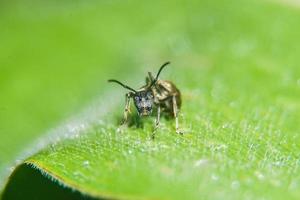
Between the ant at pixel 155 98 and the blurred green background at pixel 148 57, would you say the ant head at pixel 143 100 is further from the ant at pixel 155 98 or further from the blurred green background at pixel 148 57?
the blurred green background at pixel 148 57

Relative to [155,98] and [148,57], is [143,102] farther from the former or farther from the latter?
[148,57]

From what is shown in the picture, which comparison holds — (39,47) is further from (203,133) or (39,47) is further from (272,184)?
(272,184)

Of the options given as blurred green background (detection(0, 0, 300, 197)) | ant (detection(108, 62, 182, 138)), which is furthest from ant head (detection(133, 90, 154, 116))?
blurred green background (detection(0, 0, 300, 197))

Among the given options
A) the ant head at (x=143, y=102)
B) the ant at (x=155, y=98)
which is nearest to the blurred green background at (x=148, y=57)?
the ant at (x=155, y=98)

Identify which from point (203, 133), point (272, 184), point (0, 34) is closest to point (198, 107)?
point (203, 133)

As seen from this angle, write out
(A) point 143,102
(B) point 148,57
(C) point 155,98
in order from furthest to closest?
1. (B) point 148,57
2. (C) point 155,98
3. (A) point 143,102

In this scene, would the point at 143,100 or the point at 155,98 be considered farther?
the point at 155,98

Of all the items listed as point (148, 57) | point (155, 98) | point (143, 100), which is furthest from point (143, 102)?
point (148, 57)
